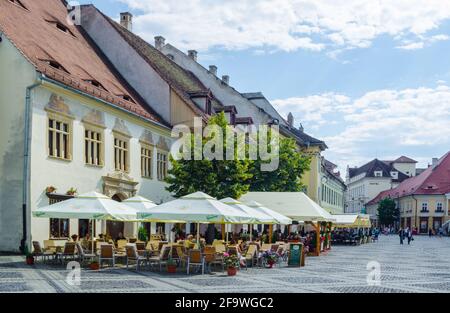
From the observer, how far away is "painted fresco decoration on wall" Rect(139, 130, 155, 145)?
112ft

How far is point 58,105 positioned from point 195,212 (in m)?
9.56

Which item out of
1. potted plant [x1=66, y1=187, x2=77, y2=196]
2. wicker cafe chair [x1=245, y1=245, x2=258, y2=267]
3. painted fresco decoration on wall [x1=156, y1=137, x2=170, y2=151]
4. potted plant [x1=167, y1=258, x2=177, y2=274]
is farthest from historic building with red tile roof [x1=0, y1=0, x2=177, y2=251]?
wicker cafe chair [x1=245, y1=245, x2=258, y2=267]

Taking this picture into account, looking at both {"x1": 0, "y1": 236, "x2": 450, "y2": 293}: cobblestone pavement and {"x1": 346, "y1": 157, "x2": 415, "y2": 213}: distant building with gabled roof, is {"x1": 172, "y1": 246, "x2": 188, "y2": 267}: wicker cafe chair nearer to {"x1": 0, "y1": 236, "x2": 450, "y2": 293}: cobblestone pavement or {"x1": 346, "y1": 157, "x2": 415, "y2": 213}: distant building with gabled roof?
{"x1": 0, "y1": 236, "x2": 450, "y2": 293}: cobblestone pavement

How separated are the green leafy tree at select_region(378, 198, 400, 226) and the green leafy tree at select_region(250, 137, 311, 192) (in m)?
65.2

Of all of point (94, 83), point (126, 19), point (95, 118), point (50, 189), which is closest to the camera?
point (50, 189)

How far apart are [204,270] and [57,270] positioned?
468 centimetres

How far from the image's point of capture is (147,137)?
34.6m

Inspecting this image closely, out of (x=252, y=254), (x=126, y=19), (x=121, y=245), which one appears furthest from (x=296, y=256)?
(x=126, y=19)

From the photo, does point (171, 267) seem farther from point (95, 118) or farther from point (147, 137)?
→ point (147, 137)

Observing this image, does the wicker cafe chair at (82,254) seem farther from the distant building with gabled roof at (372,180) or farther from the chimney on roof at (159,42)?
the distant building with gabled roof at (372,180)

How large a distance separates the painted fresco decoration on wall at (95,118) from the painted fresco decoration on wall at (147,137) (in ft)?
14.6

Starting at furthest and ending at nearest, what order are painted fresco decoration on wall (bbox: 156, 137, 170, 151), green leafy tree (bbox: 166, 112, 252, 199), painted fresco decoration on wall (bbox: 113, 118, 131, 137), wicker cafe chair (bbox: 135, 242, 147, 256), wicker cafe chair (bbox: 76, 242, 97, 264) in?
painted fresco decoration on wall (bbox: 156, 137, 170, 151)
painted fresco decoration on wall (bbox: 113, 118, 131, 137)
green leafy tree (bbox: 166, 112, 252, 199)
wicker cafe chair (bbox: 135, 242, 147, 256)
wicker cafe chair (bbox: 76, 242, 97, 264)

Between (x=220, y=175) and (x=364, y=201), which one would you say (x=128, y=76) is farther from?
(x=364, y=201)

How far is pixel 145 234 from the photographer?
3177 centimetres
